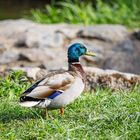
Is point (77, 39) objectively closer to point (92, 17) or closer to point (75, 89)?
point (92, 17)

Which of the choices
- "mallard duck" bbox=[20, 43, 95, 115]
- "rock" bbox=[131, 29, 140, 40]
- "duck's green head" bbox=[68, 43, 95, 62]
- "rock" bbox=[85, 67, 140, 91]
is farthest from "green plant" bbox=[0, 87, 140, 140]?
"rock" bbox=[131, 29, 140, 40]

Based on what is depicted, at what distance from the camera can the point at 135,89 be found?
28.1 feet

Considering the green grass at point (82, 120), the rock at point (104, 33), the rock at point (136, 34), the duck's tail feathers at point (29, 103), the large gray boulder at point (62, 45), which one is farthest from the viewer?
the rock at point (136, 34)

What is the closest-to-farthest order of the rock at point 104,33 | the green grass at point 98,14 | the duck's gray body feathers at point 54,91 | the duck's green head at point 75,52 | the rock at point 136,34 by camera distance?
the duck's gray body feathers at point 54,91 < the duck's green head at point 75,52 < the rock at point 104,33 < the rock at point 136,34 < the green grass at point 98,14

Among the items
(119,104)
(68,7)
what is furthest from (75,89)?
(68,7)

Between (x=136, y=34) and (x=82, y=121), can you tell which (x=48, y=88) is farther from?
(x=136, y=34)

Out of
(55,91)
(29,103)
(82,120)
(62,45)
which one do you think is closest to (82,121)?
(82,120)

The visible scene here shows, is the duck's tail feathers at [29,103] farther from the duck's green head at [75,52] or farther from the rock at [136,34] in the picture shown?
the rock at [136,34]

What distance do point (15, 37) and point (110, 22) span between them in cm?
252

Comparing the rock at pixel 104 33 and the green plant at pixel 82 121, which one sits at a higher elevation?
the rock at pixel 104 33

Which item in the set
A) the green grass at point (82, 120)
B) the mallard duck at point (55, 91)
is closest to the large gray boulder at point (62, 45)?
the green grass at point (82, 120)

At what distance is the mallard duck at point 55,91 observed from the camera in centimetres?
646

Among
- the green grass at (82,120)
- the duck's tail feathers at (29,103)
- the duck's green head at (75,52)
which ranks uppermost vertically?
the duck's green head at (75,52)

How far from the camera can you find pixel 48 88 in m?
6.61
